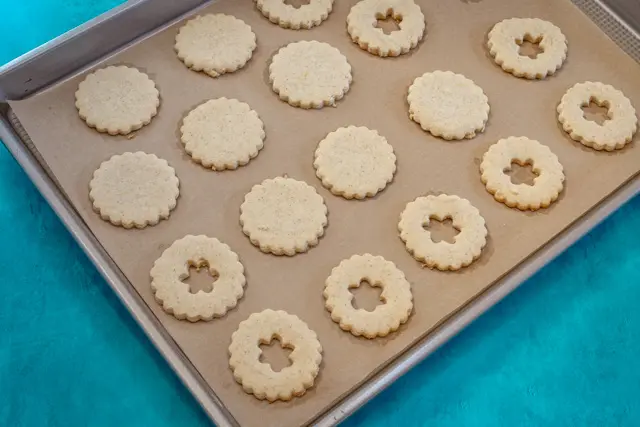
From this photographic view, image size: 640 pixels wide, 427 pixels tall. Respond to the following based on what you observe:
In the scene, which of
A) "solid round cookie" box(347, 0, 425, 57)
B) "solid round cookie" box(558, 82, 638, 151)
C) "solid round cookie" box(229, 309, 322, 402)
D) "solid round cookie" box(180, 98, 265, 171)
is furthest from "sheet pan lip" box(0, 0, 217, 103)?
"solid round cookie" box(558, 82, 638, 151)

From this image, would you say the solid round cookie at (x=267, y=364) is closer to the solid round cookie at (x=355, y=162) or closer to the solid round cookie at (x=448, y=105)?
the solid round cookie at (x=355, y=162)

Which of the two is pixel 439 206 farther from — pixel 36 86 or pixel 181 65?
pixel 36 86

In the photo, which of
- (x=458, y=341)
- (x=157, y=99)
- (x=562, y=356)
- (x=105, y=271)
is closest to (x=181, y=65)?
(x=157, y=99)

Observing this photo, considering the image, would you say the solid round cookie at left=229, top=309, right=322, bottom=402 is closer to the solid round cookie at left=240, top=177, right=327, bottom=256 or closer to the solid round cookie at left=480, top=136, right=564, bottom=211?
the solid round cookie at left=240, top=177, right=327, bottom=256

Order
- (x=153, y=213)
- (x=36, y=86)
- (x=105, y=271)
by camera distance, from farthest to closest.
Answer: (x=36, y=86), (x=153, y=213), (x=105, y=271)

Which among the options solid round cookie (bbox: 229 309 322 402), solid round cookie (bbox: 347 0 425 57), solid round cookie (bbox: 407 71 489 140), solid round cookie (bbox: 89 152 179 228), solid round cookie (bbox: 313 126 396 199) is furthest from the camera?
solid round cookie (bbox: 347 0 425 57)

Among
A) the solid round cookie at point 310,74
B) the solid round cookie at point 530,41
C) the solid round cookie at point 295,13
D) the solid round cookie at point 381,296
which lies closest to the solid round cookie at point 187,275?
the solid round cookie at point 381,296
